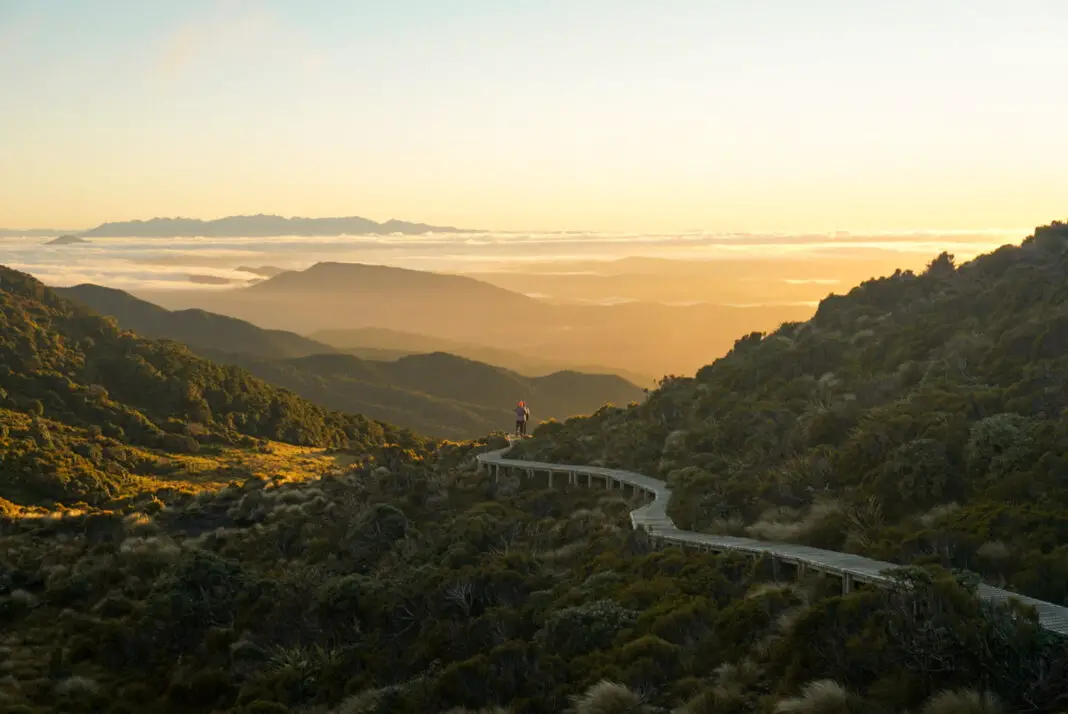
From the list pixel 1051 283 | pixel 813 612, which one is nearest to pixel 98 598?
pixel 813 612

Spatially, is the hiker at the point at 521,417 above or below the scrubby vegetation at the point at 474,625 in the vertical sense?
below

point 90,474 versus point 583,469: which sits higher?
point 583,469

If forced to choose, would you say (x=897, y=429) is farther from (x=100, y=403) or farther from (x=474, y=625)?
(x=100, y=403)

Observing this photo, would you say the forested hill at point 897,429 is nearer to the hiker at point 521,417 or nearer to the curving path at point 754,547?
the curving path at point 754,547

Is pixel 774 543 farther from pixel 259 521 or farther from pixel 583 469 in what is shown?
pixel 259 521

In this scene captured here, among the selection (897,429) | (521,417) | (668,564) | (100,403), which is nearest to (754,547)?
(668,564)

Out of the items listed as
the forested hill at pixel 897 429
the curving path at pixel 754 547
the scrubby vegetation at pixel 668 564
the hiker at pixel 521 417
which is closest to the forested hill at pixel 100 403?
the scrubby vegetation at pixel 668 564

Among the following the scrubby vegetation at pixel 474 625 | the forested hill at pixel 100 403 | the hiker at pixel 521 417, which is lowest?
the forested hill at pixel 100 403

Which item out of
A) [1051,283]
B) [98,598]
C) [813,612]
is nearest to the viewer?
[813,612]

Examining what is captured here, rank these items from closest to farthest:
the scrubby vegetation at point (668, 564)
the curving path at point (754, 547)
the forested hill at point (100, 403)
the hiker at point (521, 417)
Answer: the scrubby vegetation at point (668, 564) → the curving path at point (754, 547) → the hiker at point (521, 417) → the forested hill at point (100, 403)
